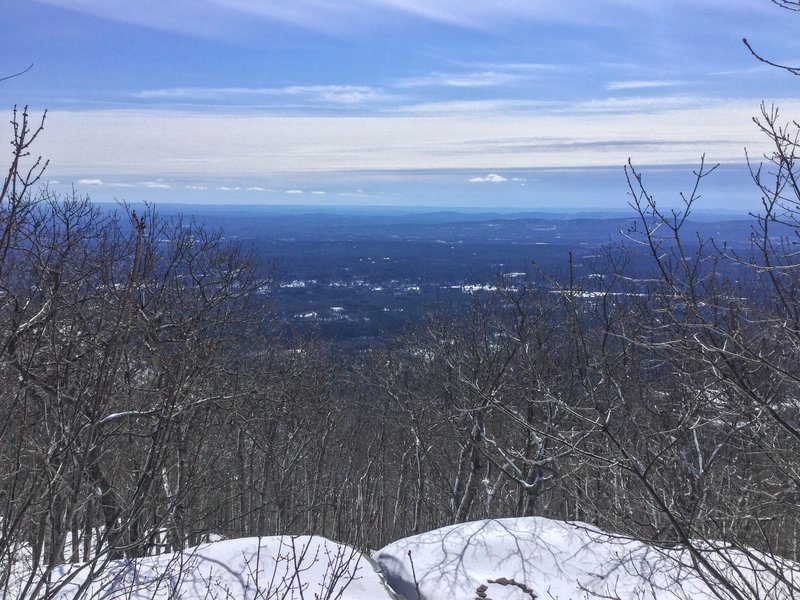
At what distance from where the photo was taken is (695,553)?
303 cm

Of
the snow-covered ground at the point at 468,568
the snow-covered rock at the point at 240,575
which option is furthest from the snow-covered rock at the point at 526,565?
the snow-covered rock at the point at 240,575

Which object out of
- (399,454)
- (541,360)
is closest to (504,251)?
(399,454)

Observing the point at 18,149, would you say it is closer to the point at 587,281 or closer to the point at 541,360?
the point at 541,360

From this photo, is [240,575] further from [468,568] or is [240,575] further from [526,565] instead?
[526,565]

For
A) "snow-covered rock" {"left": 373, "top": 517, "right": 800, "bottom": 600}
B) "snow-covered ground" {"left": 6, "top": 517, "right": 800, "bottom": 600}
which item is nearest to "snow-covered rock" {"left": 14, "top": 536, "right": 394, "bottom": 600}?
"snow-covered ground" {"left": 6, "top": 517, "right": 800, "bottom": 600}

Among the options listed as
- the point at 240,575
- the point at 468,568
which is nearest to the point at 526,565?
the point at 468,568

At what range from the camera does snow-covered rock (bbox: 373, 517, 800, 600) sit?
6.12 m

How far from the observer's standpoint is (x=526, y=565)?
662cm

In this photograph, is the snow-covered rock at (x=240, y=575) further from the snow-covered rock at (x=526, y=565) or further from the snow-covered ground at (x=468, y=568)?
the snow-covered rock at (x=526, y=565)

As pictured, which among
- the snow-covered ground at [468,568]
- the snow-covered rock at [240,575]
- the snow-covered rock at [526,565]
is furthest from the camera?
the snow-covered rock at [526,565]

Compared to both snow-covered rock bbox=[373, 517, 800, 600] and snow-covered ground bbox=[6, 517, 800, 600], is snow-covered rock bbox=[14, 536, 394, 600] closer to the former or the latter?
snow-covered ground bbox=[6, 517, 800, 600]

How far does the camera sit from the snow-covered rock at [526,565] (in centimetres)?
612

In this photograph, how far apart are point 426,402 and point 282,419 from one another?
5.03m

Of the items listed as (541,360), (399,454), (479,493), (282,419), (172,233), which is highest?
(172,233)
